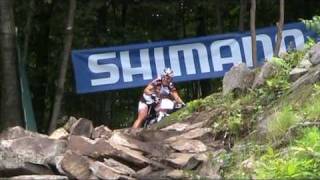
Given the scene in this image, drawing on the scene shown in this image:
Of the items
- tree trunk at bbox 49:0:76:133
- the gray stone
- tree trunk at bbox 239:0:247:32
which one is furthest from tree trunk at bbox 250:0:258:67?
the gray stone

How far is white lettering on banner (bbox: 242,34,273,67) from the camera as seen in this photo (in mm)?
14578

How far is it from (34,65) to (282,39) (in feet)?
26.6

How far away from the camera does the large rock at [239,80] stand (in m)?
8.91

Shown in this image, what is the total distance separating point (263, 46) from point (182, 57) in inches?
70.6

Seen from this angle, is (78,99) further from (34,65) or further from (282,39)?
(282,39)

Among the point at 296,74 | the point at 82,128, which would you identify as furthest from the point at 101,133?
the point at 296,74

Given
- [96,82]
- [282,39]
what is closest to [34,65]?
[96,82]

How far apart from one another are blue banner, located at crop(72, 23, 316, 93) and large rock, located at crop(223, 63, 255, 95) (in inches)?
208

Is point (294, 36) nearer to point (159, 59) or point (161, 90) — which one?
point (159, 59)

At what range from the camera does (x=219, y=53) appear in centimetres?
1466

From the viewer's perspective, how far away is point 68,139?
7.63 m

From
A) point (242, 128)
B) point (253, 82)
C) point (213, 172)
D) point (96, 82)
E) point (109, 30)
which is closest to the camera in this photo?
point (213, 172)

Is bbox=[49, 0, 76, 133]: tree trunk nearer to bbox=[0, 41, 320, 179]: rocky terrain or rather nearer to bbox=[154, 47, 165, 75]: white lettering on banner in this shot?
bbox=[154, 47, 165, 75]: white lettering on banner

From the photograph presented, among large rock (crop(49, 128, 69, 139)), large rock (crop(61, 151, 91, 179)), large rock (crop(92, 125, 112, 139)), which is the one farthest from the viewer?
large rock (crop(92, 125, 112, 139))
